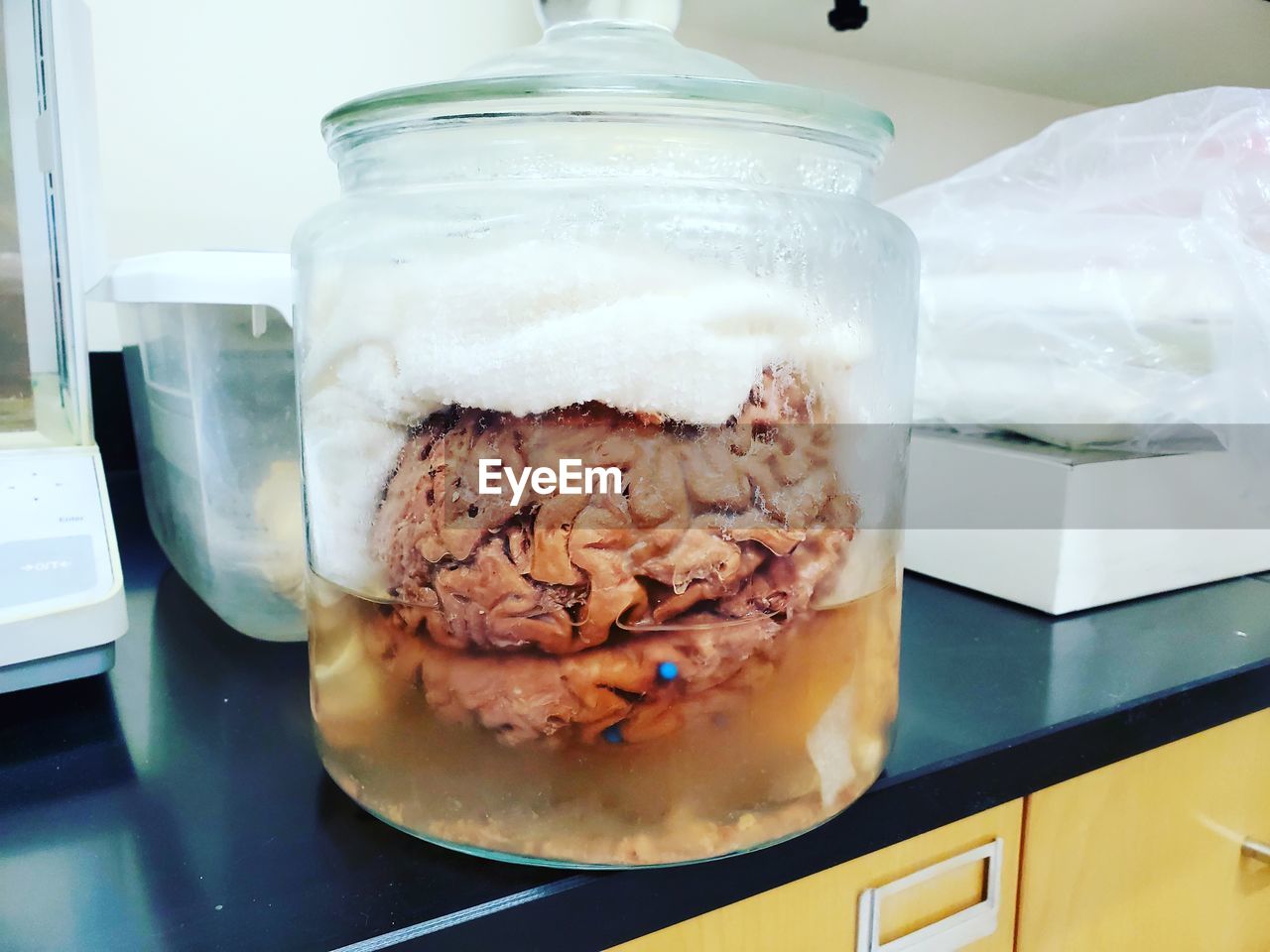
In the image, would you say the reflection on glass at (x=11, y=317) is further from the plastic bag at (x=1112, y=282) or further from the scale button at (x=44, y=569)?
the plastic bag at (x=1112, y=282)

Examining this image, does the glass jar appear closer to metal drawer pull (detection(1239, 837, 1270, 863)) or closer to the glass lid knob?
the glass lid knob

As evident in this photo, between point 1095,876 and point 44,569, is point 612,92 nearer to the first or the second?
point 44,569

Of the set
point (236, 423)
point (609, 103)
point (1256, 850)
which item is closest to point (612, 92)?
point (609, 103)

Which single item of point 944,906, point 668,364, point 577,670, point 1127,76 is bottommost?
point 944,906

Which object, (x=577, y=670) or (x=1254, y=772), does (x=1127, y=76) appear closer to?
(x=1254, y=772)

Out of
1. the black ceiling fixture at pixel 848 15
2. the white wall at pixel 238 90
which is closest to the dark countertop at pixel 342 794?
the white wall at pixel 238 90

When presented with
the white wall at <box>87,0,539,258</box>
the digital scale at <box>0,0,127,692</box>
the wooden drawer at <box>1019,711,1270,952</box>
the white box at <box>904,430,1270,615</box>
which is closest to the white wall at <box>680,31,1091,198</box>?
the white wall at <box>87,0,539,258</box>

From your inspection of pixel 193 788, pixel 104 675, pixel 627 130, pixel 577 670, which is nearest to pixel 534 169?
pixel 627 130
